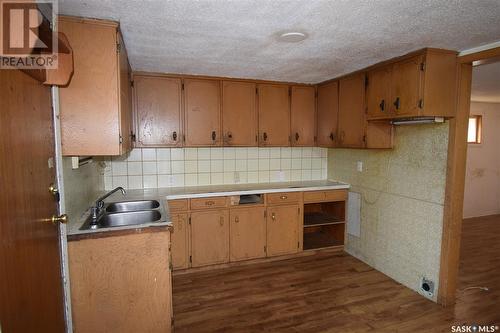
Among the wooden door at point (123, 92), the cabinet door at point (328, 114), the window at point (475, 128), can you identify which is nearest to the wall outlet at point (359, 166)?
the cabinet door at point (328, 114)

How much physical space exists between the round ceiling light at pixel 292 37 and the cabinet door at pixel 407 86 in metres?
1.08

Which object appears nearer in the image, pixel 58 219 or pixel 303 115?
pixel 58 219

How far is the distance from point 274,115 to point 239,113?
18.6 inches

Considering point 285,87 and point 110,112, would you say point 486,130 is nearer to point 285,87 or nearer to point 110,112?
point 285,87

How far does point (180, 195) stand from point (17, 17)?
210 cm

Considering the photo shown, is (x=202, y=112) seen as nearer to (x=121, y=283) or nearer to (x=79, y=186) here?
(x=79, y=186)

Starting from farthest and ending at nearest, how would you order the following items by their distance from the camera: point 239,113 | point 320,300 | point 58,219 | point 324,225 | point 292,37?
1. point 324,225
2. point 239,113
3. point 320,300
4. point 292,37
5. point 58,219

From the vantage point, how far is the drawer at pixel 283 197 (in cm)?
336

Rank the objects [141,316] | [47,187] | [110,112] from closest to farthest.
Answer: [47,187] < [110,112] < [141,316]

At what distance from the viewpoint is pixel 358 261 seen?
3420 millimetres

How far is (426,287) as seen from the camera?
260 centimetres

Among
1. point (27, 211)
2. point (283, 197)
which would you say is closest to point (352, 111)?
point (283, 197)

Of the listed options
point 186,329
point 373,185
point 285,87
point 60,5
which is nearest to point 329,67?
point 285,87

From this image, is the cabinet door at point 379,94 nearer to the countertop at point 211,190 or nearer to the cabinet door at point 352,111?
the cabinet door at point 352,111
